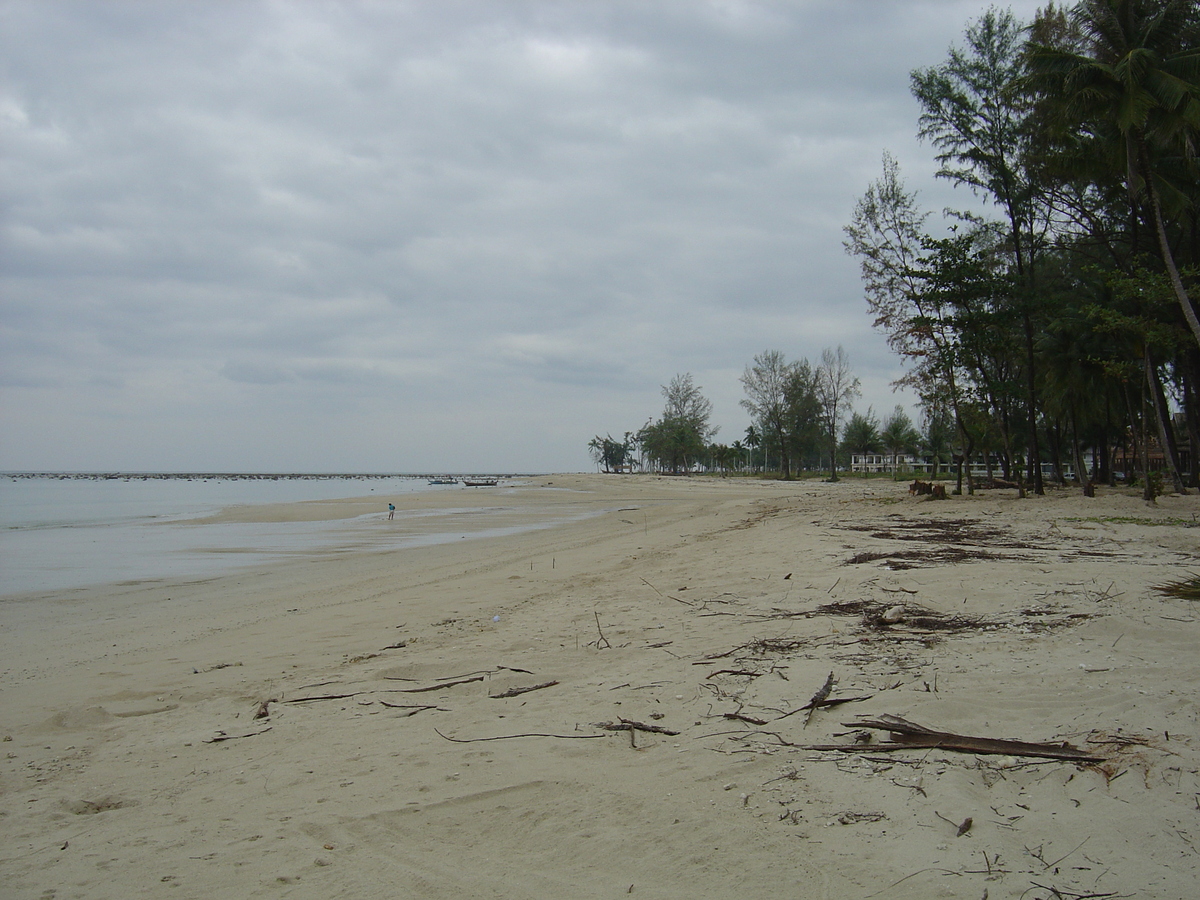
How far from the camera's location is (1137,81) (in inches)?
556

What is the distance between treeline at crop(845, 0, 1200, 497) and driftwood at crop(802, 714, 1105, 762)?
48.8ft

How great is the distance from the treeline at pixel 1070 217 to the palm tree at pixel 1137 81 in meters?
0.04

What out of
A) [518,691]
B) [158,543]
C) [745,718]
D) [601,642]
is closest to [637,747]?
[745,718]

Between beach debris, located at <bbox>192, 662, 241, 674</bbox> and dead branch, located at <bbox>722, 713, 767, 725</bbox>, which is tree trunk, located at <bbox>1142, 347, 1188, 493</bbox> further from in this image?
beach debris, located at <bbox>192, 662, 241, 674</bbox>

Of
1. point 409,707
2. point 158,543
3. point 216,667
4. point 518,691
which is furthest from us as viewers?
point 158,543

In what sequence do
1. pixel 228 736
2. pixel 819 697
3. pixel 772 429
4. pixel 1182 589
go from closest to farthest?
pixel 819 697 → pixel 228 736 → pixel 1182 589 → pixel 772 429

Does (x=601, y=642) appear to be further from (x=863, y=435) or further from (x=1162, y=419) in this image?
(x=863, y=435)

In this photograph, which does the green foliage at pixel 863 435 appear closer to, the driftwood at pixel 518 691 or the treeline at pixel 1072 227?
the treeline at pixel 1072 227

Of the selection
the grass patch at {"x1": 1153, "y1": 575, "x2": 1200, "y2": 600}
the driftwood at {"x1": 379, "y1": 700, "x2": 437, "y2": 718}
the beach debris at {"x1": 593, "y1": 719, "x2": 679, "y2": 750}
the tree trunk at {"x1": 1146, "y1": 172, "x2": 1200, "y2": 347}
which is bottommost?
the driftwood at {"x1": 379, "y1": 700, "x2": 437, "y2": 718}

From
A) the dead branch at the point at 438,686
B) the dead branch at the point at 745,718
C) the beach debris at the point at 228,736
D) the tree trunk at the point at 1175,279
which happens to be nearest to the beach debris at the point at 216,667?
the beach debris at the point at 228,736

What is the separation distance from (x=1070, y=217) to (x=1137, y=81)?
8403 millimetres

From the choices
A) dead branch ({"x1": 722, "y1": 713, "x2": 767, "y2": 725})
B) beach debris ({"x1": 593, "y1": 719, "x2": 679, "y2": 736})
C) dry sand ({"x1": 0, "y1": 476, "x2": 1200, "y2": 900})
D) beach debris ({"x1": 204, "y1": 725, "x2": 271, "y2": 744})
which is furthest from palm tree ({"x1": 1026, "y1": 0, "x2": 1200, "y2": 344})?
beach debris ({"x1": 204, "y1": 725, "x2": 271, "y2": 744})

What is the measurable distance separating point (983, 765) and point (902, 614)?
8.99ft

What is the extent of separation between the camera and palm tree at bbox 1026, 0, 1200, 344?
14.0m
